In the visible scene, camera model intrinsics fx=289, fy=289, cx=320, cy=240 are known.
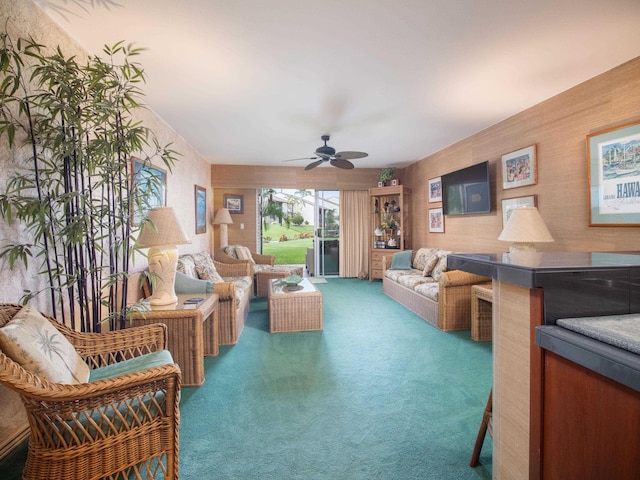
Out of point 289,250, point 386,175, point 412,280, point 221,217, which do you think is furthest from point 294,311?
point 289,250

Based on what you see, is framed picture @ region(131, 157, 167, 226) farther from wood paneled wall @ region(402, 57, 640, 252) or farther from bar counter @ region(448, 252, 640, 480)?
wood paneled wall @ region(402, 57, 640, 252)

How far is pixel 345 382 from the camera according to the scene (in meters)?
2.23

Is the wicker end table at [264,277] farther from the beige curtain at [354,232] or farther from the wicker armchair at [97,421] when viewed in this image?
the wicker armchair at [97,421]

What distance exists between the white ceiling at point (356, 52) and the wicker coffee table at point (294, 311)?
2072mm

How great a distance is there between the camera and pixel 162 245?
2.23 m

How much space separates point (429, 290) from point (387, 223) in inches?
108

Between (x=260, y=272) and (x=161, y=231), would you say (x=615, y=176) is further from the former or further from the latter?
(x=260, y=272)

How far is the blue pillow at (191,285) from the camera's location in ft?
9.21

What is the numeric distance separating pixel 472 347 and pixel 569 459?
2.21 m

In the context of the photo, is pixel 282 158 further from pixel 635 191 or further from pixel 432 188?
pixel 635 191

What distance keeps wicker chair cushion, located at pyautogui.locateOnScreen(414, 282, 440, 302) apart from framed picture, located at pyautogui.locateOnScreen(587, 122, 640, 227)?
161 centimetres

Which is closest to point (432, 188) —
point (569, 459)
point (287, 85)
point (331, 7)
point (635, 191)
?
point (635, 191)

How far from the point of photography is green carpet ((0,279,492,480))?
4.79 ft

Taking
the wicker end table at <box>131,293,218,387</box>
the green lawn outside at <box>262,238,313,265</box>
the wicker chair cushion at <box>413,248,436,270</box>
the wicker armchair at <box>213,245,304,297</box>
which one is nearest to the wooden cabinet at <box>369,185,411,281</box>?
the wicker chair cushion at <box>413,248,436,270</box>
